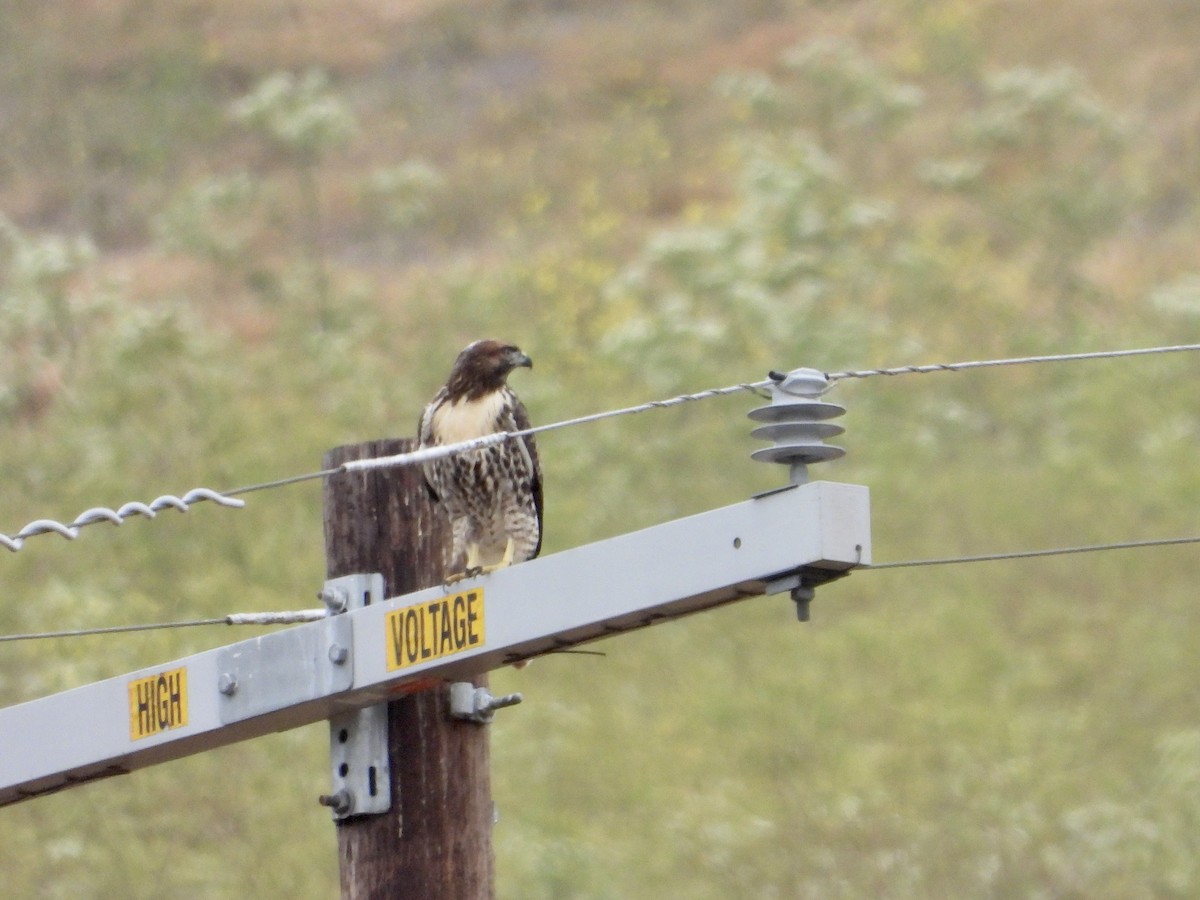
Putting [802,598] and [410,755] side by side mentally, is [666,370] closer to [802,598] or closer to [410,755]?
[410,755]

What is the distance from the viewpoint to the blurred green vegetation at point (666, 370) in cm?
1363

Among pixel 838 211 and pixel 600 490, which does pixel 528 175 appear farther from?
pixel 600 490

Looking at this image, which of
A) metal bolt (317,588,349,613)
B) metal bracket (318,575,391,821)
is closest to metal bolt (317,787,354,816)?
metal bracket (318,575,391,821)

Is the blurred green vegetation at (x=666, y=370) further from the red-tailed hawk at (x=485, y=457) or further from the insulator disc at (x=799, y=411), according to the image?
the insulator disc at (x=799, y=411)

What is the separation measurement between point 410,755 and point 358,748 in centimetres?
12

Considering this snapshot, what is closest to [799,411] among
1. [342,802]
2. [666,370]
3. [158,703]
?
[342,802]

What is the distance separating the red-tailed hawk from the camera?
242 inches

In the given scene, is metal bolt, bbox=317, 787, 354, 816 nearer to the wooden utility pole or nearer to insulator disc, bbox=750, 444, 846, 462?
the wooden utility pole

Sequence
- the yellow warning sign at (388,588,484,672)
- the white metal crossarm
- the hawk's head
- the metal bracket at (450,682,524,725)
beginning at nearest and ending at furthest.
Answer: the white metal crossarm → the yellow warning sign at (388,588,484,672) → the metal bracket at (450,682,524,725) → the hawk's head

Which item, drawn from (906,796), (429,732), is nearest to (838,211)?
(906,796)

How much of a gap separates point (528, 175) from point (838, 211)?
8697 mm

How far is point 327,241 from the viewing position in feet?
119

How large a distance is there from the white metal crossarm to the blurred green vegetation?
23.4 ft

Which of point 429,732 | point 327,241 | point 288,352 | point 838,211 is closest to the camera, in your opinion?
point 429,732
